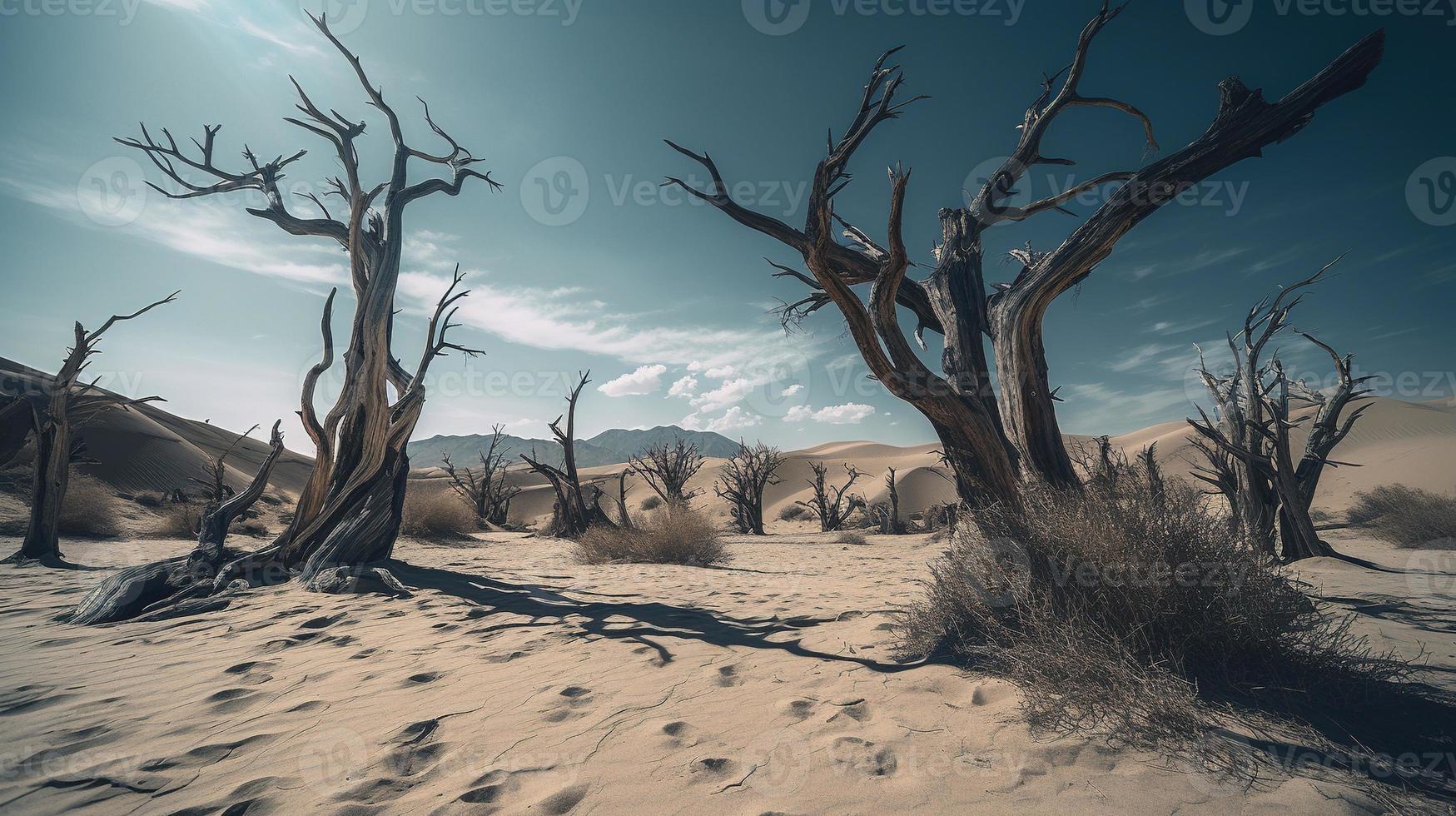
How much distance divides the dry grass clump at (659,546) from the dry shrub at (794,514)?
15863 mm

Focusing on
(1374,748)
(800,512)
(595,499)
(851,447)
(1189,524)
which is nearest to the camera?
(1374,748)

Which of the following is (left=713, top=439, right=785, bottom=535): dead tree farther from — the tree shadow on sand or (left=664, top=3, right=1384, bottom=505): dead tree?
(left=664, top=3, right=1384, bottom=505): dead tree

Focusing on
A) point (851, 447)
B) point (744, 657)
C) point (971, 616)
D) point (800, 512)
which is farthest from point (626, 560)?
point (851, 447)

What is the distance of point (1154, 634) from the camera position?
2.35 m

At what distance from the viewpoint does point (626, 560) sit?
851 centimetres

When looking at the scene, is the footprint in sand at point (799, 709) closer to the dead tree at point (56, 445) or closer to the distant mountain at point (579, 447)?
the dead tree at point (56, 445)

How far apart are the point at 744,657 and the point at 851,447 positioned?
5962cm

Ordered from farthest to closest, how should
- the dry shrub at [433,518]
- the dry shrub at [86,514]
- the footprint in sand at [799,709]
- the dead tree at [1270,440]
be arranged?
the dry shrub at [433,518] < the dry shrub at [86,514] < the dead tree at [1270,440] < the footprint in sand at [799,709]

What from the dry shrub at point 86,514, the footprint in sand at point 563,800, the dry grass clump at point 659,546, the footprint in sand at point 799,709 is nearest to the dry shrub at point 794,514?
the dry grass clump at point 659,546

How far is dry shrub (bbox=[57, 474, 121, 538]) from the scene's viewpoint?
9.91 metres

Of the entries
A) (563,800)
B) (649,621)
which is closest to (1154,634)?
(563,800)

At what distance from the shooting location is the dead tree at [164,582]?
4.27 meters

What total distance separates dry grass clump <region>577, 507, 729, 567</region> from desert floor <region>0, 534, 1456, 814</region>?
383 cm

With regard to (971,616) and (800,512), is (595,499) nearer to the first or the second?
(971,616)
